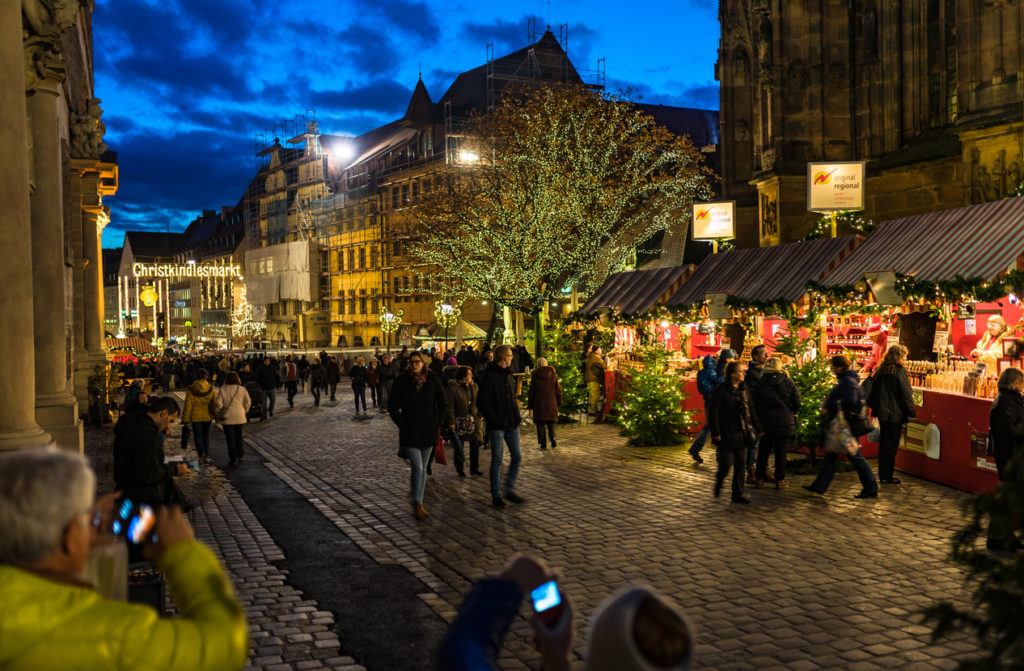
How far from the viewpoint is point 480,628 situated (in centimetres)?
205

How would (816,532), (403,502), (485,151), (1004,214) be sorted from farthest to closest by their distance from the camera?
(485,151) < (1004,214) < (403,502) < (816,532)

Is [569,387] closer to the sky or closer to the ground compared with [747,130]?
closer to the ground

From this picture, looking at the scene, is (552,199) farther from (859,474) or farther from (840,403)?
(859,474)

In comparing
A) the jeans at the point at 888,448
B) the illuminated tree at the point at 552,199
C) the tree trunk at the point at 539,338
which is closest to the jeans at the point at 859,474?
the jeans at the point at 888,448

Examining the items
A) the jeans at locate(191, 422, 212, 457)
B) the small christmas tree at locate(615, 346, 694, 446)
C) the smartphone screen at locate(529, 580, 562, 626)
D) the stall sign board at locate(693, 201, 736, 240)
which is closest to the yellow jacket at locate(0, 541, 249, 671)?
the smartphone screen at locate(529, 580, 562, 626)

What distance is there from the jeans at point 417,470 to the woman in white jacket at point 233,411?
5.65 metres

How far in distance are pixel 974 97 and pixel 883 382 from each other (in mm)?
10107

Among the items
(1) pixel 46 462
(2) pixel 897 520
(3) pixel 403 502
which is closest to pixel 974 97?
(2) pixel 897 520

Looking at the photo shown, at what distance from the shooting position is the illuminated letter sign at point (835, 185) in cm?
1931

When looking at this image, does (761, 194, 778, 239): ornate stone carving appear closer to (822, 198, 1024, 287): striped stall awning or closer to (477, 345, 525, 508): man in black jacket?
(822, 198, 1024, 287): striped stall awning

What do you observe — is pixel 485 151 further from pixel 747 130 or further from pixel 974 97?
pixel 974 97

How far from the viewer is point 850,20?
25359 millimetres

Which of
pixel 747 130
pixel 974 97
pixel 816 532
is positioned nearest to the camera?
pixel 816 532

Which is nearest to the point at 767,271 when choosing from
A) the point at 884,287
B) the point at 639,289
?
the point at 884,287
